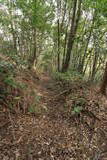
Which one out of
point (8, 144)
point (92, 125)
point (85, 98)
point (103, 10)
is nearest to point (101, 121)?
point (92, 125)

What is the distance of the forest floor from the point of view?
3.03 metres

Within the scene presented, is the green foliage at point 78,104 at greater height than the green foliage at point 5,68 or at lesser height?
lesser

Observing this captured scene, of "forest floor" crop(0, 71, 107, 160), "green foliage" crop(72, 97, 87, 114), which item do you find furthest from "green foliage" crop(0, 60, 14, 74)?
"green foliage" crop(72, 97, 87, 114)

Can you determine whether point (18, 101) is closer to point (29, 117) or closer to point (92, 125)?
point (29, 117)

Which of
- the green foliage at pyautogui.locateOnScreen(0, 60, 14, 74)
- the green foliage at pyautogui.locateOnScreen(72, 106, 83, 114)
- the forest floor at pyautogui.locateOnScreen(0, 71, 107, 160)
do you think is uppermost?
the green foliage at pyautogui.locateOnScreen(0, 60, 14, 74)

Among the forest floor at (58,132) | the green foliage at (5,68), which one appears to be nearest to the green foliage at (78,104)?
the forest floor at (58,132)

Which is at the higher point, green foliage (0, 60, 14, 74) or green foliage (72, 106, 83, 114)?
green foliage (0, 60, 14, 74)

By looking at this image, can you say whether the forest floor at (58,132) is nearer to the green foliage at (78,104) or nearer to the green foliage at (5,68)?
the green foliage at (78,104)

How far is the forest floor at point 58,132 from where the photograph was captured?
3.03 metres

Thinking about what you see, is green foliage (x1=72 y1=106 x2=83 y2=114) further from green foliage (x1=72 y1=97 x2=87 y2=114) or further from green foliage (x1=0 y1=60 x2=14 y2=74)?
green foliage (x1=0 y1=60 x2=14 y2=74)

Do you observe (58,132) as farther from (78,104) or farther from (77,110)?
(78,104)

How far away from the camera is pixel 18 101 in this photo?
4.10m

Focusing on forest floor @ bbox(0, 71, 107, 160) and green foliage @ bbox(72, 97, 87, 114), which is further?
green foliage @ bbox(72, 97, 87, 114)

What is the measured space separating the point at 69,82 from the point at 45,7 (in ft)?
29.8
